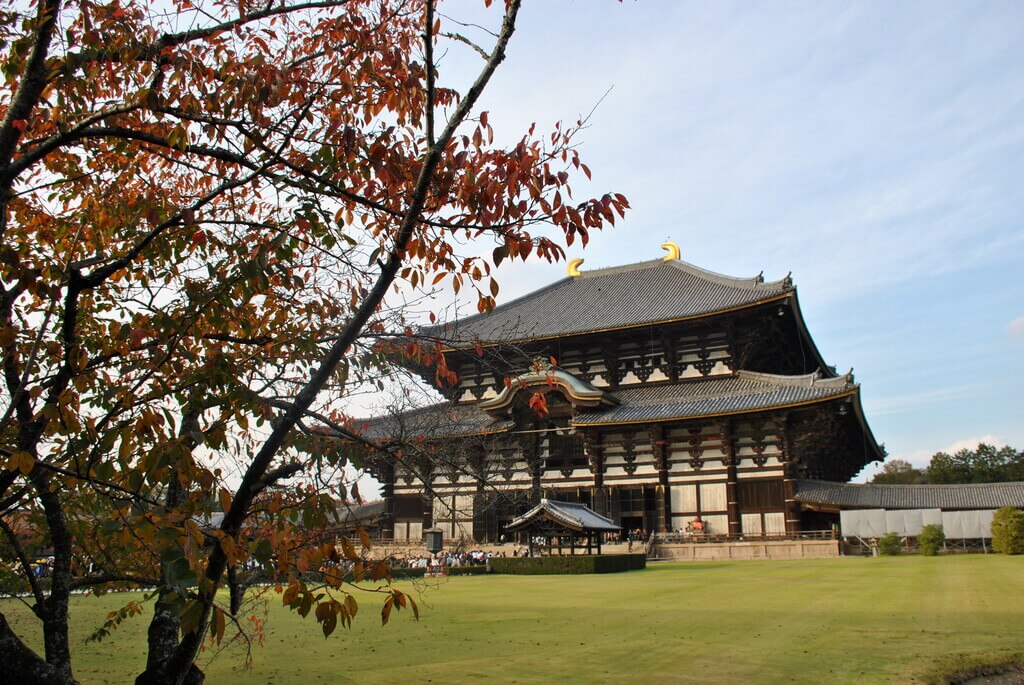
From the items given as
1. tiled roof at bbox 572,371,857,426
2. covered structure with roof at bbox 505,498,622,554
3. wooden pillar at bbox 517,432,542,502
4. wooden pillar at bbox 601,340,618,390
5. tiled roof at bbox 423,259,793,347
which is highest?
tiled roof at bbox 423,259,793,347

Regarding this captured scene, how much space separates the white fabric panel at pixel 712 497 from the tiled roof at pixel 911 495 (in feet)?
9.47

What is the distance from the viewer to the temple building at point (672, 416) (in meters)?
28.9

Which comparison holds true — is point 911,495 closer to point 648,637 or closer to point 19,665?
point 648,637

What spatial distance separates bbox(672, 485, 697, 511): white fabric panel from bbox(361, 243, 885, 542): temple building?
41 mm

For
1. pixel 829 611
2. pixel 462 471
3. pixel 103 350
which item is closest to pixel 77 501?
pixel 103 350

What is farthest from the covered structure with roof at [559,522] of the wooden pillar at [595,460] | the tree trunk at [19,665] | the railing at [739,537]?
the tree trunk at [19,665]

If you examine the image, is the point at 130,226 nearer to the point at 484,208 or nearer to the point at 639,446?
the point at 484,208

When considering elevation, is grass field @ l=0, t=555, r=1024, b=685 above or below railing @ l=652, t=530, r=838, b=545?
above

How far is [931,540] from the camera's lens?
86.8 feet

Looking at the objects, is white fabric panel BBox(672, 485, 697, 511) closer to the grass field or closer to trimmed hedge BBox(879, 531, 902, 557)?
trimmed hedge BBox(879, 531, 902, 557)

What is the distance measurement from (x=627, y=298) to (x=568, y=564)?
17971 mm

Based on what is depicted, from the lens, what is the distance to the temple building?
1136 inches

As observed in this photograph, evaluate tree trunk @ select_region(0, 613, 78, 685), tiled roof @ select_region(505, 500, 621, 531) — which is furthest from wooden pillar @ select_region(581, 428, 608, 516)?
→ tree trunk @ select_region(0, 613, 78, 685)

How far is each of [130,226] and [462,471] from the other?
3.30 meters
